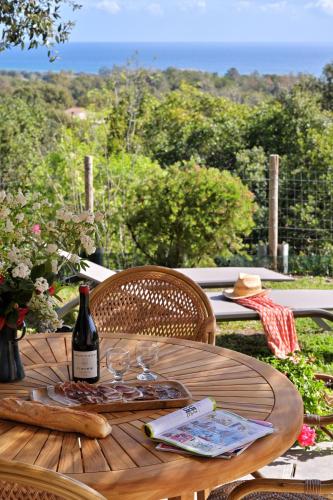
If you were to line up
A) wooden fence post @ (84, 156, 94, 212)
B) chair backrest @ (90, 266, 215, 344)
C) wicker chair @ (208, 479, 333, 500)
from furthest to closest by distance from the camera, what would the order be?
wooden fence post @ (84, 156, 94, 212) → chair backrest @ (90, 266, 215, 344) → wicker chair @ (208, 479, 333, 500)

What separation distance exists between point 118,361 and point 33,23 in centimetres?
298

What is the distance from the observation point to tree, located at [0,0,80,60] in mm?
4465

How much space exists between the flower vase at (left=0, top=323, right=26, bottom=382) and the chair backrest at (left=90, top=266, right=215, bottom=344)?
0.85 m

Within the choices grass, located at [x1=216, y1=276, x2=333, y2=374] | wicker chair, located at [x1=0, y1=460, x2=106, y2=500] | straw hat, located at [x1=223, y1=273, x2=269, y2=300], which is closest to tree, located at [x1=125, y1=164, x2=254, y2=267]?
grass, located at [x1=216, y1=276, x2=333, y2=374]

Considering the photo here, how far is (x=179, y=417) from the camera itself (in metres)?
1.81

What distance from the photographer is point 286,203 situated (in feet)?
27.3

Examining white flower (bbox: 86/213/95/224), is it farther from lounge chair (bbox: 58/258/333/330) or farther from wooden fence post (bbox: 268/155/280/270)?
wooden fence post (bbox: 268/155/280/270)

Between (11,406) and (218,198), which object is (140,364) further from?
(218,198)

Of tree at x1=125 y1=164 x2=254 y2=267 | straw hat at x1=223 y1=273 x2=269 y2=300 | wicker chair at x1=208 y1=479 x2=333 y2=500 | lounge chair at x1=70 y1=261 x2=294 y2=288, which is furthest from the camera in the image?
tree at x1=125 y1=164 x2=254 y2=267

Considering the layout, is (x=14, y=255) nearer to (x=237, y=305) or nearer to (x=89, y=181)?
(x=237, y=305)

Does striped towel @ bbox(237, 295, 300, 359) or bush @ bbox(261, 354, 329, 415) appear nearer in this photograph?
bush @ bbox(261, 354, 329, 415)

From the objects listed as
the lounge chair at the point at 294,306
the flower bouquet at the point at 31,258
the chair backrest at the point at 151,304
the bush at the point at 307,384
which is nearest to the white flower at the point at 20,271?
the flower bouquet at the point at 31,258

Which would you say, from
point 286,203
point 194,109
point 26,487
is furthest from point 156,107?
point 26,487

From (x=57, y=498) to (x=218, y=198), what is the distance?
610 cm
